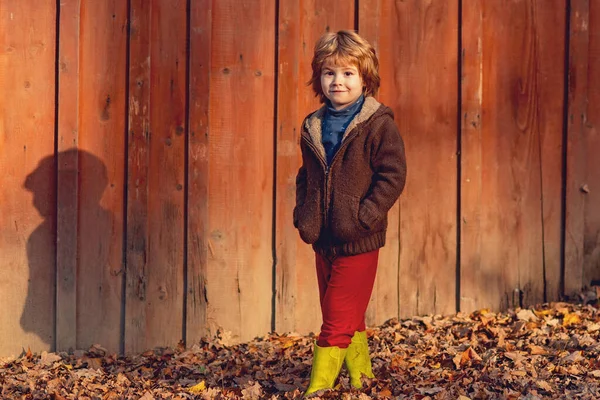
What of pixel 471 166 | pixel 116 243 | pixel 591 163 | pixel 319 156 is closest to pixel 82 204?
pixel 116 243

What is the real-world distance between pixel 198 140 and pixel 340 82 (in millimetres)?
1651

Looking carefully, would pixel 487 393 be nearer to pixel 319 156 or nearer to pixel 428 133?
pixel 319 156

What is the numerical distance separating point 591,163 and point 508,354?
179cm

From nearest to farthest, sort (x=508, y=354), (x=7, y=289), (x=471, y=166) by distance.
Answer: (x=508, y=354) → (x=7, y=289) → (x=471, y=166)

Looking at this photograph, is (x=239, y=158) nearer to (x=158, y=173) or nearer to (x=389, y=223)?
(x=158, y=173)

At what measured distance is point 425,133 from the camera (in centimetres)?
639

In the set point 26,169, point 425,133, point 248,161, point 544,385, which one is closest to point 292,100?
point 248,161

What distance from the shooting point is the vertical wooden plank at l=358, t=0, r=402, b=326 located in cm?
627

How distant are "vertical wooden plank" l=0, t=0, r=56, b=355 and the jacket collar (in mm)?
1997

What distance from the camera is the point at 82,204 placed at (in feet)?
19.9

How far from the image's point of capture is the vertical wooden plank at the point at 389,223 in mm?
6266

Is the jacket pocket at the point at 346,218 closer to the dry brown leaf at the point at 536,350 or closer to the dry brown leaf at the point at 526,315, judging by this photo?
the dry brown leaf at the point at 536,350

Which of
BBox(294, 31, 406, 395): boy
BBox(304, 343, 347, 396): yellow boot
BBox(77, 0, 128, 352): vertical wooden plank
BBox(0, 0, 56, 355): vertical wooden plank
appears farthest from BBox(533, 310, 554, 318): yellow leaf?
BBox(0, 0, 56, 355): vertical wooden plank

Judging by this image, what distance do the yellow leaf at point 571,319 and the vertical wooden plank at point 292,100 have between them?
5.65ft
